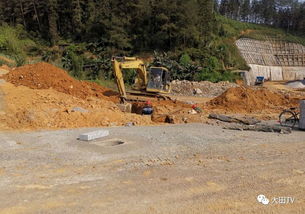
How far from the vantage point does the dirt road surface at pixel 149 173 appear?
4.68 meters

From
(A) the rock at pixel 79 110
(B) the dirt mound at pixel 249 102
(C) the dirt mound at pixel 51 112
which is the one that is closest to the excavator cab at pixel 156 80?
(B) the dirt mound at pixel 249 102

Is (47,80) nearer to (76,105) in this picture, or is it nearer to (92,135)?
(76,105)

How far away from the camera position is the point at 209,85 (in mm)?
27234

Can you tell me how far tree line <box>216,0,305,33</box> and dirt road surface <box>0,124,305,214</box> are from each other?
68897 mm

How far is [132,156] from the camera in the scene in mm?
7383

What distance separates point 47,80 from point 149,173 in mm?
11223

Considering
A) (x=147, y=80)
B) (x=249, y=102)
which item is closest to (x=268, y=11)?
(x=249, y=102)

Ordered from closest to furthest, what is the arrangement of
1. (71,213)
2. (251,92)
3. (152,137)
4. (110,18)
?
(71,213) < (152,137) < (251,92) < (110,18)

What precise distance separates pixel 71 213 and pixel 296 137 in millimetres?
8326

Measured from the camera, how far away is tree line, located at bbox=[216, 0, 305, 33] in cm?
7150

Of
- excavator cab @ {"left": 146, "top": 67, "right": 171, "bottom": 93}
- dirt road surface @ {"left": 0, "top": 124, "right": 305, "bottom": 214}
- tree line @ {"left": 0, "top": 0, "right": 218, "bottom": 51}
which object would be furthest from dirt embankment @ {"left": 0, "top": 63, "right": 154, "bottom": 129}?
tree line @ {"left": 0, "top": 0, "right": 218, "bottom": 51}

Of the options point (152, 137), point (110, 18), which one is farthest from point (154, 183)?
point (110, 18)

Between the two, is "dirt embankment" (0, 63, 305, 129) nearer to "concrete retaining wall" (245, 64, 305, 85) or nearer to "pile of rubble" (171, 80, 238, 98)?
"pile of rubble" (171, 80, 238, 98)

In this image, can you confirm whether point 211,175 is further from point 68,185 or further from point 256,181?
point 68,185
